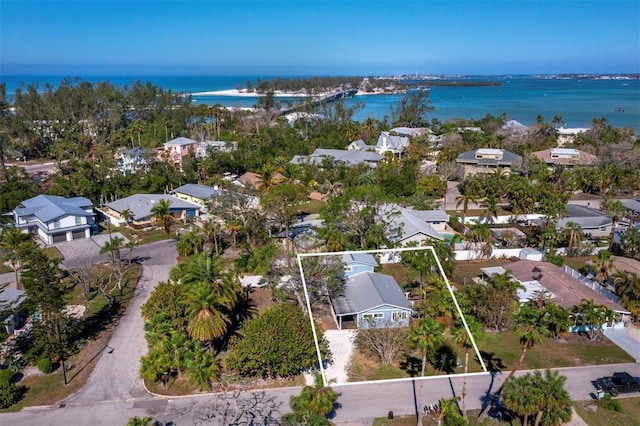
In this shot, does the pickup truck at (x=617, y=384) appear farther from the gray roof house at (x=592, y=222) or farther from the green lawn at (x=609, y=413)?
the gray roof house at (x=592, y=222)

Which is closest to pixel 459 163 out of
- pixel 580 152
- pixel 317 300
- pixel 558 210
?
pixel 580 152

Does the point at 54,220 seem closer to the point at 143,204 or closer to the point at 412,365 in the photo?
the point at 143,204

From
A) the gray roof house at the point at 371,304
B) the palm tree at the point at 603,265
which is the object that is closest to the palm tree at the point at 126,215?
the gray roof house at the point at 371,304

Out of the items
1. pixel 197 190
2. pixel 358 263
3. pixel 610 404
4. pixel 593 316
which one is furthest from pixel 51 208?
pixel 610 404

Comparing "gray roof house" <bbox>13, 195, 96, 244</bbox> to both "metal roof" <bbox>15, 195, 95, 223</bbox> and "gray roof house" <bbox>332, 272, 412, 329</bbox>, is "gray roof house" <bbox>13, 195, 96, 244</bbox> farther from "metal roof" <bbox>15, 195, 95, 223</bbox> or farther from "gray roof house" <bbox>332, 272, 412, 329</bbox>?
"gray roof house" <bbox>332, 272, 412, 329</bbox>

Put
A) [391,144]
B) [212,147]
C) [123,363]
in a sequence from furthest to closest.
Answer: [391,144]
[212,147]
[123,363]

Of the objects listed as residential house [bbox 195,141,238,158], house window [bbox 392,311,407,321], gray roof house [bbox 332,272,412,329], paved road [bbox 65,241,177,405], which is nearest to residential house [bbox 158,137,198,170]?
residential house [bbox 195,141,238,158]

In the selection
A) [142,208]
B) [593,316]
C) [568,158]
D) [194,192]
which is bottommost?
[142,208]
